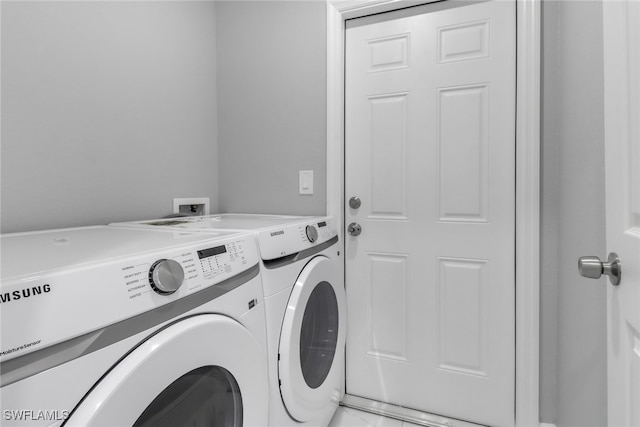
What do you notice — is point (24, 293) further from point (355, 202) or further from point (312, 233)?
point (355, 202)

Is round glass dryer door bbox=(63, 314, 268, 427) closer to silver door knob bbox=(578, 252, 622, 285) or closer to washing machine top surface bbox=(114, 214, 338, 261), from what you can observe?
washing machine top surface bbox=(114, 214, 338, 261)

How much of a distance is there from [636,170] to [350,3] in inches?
56.6

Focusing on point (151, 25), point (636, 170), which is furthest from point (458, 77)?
point (151, 25)

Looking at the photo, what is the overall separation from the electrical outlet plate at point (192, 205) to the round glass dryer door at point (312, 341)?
806 millimetres

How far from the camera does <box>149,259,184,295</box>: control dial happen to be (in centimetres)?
61

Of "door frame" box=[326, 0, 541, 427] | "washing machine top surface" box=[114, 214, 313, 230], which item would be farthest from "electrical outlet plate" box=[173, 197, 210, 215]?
"door frame" box=[326, 0, 541, 427]

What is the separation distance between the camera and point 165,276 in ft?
2.04

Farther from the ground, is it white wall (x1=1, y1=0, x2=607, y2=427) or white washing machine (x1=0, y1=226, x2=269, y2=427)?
white wall (x1=1, y1=0, x2=607, y2=427)

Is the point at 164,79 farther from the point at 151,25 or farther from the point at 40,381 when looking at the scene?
the point at 40,381

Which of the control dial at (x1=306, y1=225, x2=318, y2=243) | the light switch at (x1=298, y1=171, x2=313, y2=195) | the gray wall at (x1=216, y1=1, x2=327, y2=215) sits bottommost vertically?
the control dial at (x1=306, y1=225, x2=318, y2=243)

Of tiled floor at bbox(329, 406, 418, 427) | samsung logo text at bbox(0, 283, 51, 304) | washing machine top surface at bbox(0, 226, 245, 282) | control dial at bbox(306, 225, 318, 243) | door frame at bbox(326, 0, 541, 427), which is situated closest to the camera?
samsung logo text at bbox(0, 283, 51, 304)

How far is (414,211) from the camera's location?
5.23 feet

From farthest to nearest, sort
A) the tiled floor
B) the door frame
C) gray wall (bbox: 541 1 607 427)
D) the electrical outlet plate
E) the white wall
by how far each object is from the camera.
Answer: the electrical outlet plate, the tiled floor, the door frame, the white wall, gray wall (bbox: 541 1 607 427)

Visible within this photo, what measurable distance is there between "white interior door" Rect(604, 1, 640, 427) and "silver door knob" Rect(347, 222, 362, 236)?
1.07 m
